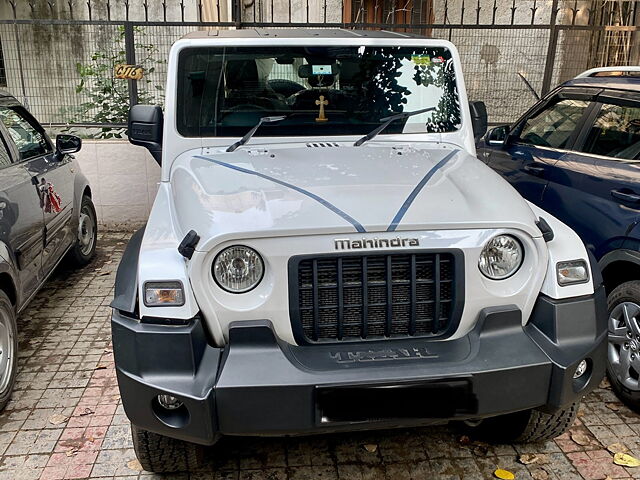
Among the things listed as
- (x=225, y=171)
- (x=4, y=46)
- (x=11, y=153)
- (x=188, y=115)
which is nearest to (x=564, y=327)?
(x=225, y=171)

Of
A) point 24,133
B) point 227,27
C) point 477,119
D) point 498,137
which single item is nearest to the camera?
point 477,119

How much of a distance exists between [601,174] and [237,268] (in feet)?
8.70

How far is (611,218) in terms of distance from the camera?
3723mm

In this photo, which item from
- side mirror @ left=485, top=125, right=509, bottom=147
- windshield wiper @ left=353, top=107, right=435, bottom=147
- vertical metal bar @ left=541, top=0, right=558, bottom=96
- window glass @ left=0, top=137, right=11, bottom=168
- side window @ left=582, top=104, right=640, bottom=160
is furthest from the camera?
vertical metal bar @ left=541, top=0, right=558, bottom=96

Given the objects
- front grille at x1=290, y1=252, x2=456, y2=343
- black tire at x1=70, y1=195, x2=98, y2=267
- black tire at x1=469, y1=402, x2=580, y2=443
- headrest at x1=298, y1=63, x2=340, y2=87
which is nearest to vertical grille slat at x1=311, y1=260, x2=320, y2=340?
front grille at x1=290, y1=252, x2=456, y2=343

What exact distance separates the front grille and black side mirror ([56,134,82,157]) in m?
3.69

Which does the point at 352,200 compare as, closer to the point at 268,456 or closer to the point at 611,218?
the point at 268,456

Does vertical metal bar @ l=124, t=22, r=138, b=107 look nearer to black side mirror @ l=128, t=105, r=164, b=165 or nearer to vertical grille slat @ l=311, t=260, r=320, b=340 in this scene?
black side mirror @ l=128, t=105, r=164, b=165

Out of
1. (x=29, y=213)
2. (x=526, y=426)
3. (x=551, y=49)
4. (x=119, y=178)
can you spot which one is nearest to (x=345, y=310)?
(x=526, y=426)

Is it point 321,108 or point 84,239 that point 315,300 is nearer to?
point 321,108

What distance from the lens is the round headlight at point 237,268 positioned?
2.43 meters

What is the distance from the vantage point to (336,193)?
8.93 feet

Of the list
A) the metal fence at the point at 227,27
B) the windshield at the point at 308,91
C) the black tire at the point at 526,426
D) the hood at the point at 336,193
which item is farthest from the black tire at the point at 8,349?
the metal fence at the point at 227,27

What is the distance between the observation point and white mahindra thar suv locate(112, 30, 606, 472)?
2.33 meters
